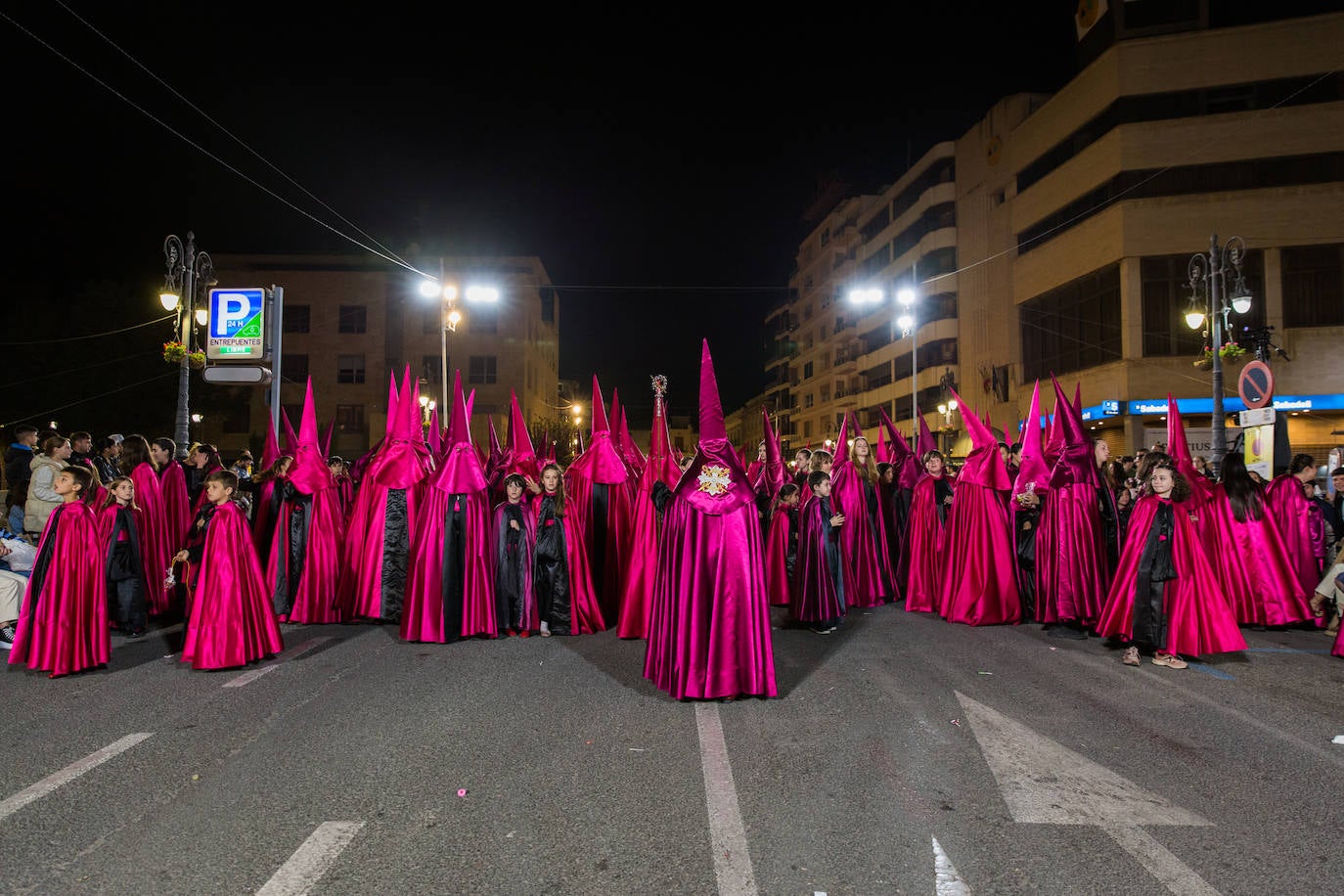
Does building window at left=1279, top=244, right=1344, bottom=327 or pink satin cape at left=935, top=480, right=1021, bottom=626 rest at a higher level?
building window at left=1279, top=244, right=1344, bottom=327

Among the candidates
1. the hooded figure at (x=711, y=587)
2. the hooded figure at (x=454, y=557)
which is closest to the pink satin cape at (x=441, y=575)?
the hooded figure at (x=454, y=557)

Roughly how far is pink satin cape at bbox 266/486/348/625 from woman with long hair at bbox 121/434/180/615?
4.13 feet

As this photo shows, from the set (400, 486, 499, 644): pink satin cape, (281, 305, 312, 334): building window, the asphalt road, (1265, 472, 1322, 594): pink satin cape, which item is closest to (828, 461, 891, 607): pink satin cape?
the asphalt road

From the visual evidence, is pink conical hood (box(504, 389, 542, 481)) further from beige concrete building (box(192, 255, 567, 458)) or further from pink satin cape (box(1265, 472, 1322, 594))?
beige concrete building (box(192, 255, 567, 458))

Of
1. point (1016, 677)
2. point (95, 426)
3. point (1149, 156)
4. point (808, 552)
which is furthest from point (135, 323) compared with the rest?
point (1149, 156)

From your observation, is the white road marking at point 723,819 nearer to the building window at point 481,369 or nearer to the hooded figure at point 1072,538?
the hooded figure at point 1072,538

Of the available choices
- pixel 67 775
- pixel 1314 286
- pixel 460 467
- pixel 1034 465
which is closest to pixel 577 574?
pixel 460 467

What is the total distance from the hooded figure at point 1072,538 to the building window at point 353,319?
46.8 meters

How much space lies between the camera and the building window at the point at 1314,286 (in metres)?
29.0

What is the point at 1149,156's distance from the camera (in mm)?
30500

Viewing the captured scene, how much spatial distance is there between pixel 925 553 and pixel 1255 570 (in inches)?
136

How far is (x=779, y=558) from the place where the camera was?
976 centimetres

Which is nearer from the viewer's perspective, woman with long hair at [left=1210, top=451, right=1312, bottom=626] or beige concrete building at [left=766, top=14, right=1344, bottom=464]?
woman with long hair at [left=1210, top=451, right=1312, bottom=626]

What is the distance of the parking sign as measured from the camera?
1550 centimetres
